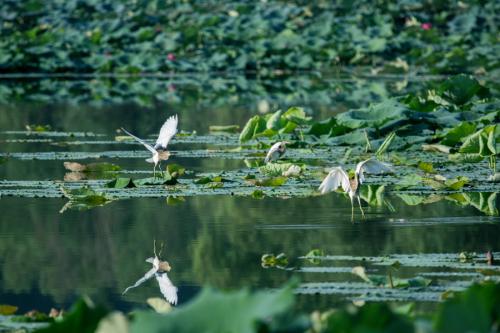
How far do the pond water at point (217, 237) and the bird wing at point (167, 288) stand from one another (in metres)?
0.02

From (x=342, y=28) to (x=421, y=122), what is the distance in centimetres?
1078

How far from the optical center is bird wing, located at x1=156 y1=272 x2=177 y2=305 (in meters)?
3.42

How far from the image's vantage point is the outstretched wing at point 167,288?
11.2 ft

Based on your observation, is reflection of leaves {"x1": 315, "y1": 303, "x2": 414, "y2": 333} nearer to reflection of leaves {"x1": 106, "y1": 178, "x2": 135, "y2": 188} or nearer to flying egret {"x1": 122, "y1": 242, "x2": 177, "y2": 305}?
flying egret {"x1": 122, "y1": 242, "x2": 177, "y2": 305}

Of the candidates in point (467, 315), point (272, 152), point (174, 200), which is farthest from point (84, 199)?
point (467, 315)

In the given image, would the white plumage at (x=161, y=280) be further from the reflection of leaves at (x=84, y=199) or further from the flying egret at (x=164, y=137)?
the flying egret at (x=164, y=137)

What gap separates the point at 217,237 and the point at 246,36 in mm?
12674

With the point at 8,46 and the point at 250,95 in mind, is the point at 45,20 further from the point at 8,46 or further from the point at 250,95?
the point at 250,95

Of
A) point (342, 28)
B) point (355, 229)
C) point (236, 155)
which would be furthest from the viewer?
point (342, 28)

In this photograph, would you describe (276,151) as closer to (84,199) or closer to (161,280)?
(84,199)

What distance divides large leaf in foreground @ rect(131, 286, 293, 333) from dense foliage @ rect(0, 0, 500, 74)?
1260 cm

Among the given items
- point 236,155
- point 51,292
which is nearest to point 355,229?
point 51,292

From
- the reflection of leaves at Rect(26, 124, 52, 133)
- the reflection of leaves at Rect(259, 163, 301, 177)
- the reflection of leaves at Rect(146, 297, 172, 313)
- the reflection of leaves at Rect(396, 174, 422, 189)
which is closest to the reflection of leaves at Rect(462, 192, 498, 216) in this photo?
the reflection of leaves at Rect(396, 174, 422, 189)

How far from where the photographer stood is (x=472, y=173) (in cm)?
599
